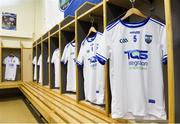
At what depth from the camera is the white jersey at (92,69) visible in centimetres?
200

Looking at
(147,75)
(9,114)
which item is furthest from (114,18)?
(9,114)

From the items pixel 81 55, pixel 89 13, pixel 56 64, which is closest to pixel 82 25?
pixel 89 13

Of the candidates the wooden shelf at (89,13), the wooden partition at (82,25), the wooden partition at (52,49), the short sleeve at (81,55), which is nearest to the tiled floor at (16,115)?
the wooden partition at (52,49)

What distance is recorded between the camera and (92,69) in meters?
2.15

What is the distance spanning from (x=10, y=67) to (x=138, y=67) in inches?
215

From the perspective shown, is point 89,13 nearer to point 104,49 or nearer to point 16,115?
point 104,49

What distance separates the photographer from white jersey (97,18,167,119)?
4.65ft

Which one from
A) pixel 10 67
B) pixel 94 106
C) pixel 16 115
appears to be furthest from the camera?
pixel 10 67

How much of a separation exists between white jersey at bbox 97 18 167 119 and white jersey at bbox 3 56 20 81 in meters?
5.16

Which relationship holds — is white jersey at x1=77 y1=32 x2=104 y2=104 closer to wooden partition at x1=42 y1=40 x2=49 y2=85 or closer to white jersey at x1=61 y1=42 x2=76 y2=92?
white jersey at x1=61 y1=42 x2=76 y2=92

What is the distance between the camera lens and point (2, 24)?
615cm

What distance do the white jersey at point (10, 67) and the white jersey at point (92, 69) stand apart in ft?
14.2

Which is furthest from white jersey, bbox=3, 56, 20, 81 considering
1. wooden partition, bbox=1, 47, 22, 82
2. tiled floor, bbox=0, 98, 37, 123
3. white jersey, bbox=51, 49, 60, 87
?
white jersey, bbox=51, 49, 60, 87

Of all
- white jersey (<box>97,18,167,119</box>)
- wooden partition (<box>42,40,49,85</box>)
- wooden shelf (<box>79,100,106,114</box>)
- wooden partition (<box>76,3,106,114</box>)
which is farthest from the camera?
wooden partition (<box>42,40,49,85</box>)
